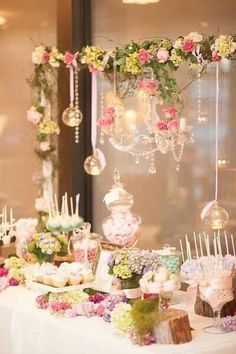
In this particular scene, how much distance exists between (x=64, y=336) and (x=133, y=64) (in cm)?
142

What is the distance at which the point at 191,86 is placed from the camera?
161 inches

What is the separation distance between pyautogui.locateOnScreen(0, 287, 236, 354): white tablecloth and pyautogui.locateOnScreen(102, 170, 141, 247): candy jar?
48 cm

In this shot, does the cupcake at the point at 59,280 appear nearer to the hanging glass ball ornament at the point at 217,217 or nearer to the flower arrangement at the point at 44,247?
the flower arrangement at the point at 44,247

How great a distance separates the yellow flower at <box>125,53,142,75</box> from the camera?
3.67 meters

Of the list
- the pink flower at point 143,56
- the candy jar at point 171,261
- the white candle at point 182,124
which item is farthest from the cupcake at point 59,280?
the pink flower at point 143,56

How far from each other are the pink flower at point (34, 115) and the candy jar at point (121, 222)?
53.9 inches

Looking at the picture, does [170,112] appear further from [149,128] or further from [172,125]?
[149,128]

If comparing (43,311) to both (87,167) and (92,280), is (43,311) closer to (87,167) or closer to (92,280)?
(92,280)

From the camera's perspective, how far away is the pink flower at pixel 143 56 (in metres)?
3.61

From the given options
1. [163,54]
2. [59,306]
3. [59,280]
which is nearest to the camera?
[59,306]

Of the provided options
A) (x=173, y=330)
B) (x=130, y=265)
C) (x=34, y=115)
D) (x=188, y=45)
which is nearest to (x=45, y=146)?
(x=34, y=115)

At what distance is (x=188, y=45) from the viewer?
11.3 feet

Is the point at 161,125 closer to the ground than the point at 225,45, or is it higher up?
closer to the ground

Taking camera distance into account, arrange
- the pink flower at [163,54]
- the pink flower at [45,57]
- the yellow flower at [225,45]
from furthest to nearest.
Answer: the pink flower at [45,57], the pink flower at [163,54], the yellow flower at [225,45]
